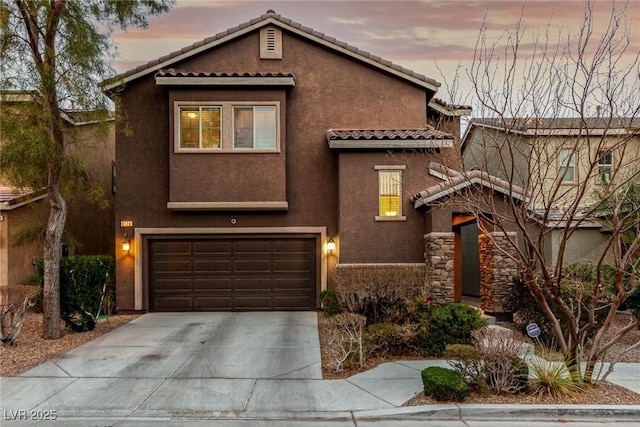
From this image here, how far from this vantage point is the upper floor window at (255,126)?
1240cm

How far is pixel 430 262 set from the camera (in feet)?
37.8

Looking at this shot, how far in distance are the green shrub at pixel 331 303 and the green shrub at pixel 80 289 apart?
552 centimetres

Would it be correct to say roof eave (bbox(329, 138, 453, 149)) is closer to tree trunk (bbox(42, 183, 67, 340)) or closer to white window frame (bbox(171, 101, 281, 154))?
white window frame (bbox(171, 101, 281, 154))

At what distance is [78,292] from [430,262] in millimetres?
8605

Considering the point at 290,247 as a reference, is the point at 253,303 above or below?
below

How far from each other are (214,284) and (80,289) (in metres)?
3.73

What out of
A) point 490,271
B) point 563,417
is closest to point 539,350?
point 563,417

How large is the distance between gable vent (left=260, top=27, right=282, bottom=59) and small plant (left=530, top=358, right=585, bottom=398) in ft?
35.0

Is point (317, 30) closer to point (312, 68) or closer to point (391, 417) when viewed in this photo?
point (312, 68)

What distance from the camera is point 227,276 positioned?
12.9m

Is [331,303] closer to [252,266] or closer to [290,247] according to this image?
[290,247]

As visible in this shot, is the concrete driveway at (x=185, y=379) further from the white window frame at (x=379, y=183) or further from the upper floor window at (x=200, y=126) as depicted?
the upper floor window at (x=200, y=126)

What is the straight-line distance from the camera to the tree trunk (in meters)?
9.37

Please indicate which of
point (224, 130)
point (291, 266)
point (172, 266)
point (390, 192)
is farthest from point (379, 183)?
point (172, 266)
